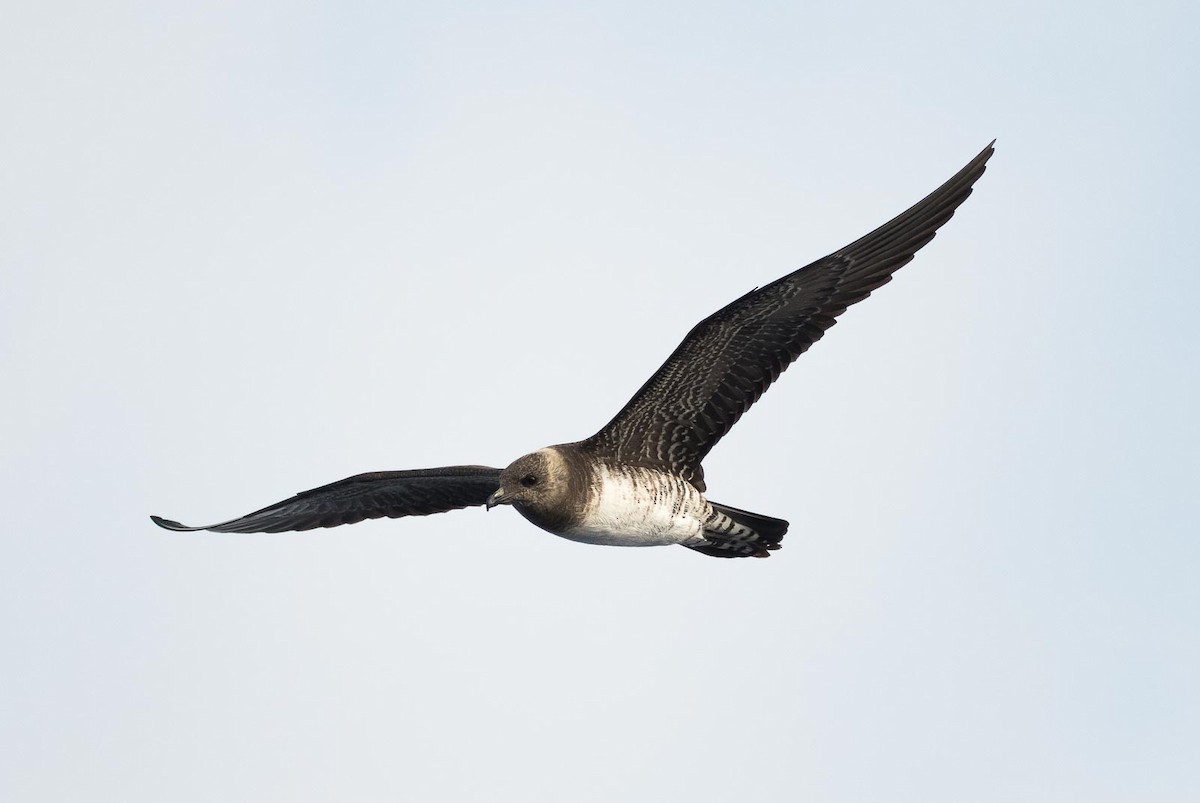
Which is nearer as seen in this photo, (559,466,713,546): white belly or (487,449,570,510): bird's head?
(487,449,570,510): bird's head

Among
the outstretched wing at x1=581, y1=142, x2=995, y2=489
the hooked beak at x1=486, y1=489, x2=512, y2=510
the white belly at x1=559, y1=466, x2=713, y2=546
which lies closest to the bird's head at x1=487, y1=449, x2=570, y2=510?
the hooked beak at x1=486, y1=489, x2=512, y2=510

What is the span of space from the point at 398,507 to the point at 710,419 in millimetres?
3544

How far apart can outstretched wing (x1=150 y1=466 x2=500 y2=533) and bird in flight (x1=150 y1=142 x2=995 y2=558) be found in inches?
69.6

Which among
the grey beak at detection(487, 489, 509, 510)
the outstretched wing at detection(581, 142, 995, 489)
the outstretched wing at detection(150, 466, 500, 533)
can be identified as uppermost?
the outstretched wing at detection(581, 142, 995, 489)

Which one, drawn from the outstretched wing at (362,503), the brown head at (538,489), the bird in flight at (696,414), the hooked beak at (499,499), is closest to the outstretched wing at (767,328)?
the bird in flight at (696,414)

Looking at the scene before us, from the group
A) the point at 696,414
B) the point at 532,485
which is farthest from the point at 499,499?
the point at 696,414

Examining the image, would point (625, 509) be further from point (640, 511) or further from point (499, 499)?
point (499, 499)

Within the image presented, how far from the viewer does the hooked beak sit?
13125 millimetres

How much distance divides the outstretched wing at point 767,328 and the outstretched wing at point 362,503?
1888mm

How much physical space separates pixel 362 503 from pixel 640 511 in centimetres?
340

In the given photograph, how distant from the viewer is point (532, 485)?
13.2 m

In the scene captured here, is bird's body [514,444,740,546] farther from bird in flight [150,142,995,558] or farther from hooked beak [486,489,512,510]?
hooked beak [486,489,512,510]

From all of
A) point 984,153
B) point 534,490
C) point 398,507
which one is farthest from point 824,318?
point 398,507

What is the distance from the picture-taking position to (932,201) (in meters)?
13.6
